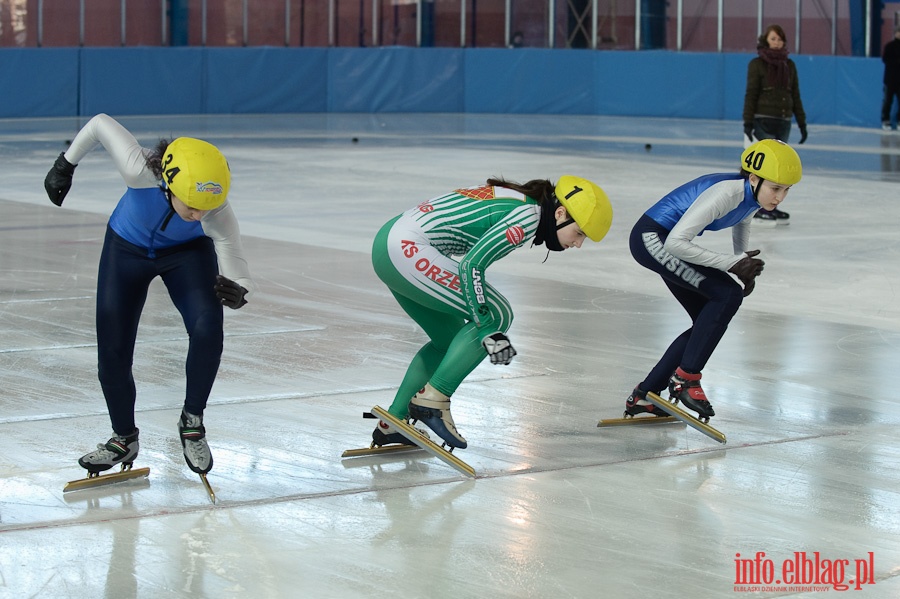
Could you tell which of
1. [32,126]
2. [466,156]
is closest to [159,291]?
[466,156]

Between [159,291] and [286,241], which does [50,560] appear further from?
[286,241]

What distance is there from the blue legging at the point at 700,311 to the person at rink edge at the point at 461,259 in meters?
0.90

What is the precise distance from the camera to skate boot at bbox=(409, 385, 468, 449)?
5.29 m

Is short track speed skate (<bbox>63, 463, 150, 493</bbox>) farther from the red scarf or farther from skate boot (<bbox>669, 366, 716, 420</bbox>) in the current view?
the red scarf

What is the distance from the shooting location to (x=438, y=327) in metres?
5.53

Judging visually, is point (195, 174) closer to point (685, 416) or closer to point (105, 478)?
point (105, 478)

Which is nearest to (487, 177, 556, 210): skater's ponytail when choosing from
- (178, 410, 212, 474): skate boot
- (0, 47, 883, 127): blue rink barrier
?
(178, 410, 212, 474): skate boot

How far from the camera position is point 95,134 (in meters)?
5.03

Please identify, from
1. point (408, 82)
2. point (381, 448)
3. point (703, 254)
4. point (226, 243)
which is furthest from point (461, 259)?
point (408, 82)

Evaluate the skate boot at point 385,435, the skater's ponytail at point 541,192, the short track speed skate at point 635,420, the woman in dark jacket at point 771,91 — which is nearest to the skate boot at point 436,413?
the skate boot at point 385,435

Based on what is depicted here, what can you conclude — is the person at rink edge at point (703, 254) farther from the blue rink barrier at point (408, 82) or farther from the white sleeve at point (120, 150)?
the blue rink barrier at point (408, 82)

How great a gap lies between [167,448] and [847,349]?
3.97 metres

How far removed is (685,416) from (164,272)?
90.5 inches

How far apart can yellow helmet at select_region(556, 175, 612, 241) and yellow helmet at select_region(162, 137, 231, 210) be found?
4.06 feet
